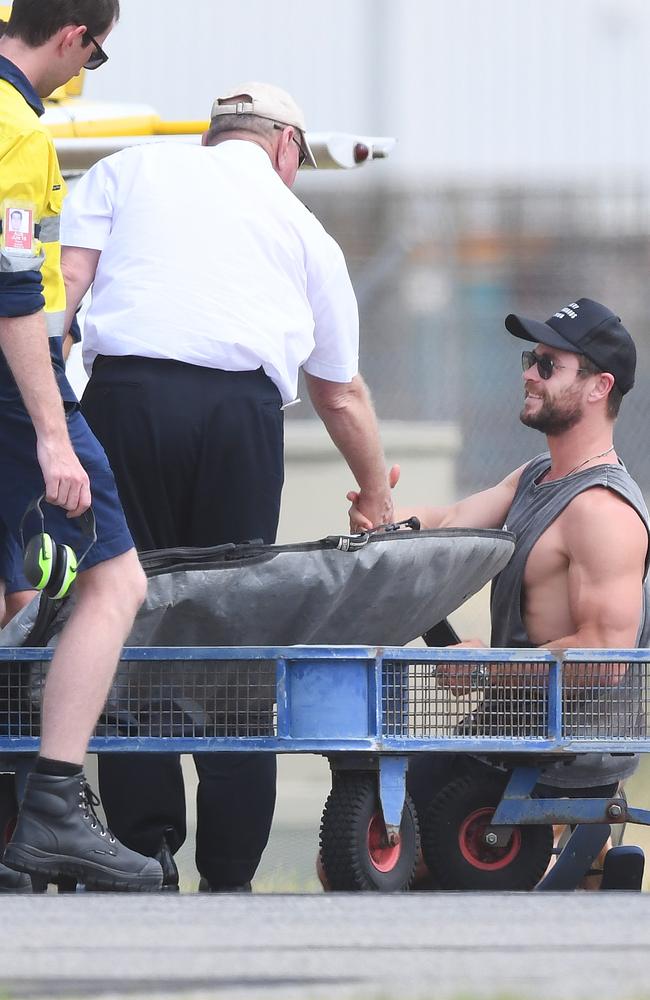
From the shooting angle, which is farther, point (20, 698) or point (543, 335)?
point (543, 335)

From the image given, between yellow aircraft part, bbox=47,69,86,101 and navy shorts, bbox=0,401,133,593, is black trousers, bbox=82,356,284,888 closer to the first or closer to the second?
navy shorts, bbox=0,401,133,593

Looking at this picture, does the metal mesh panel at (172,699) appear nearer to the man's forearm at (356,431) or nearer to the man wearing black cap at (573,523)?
the man wearing black cap at (573,523)

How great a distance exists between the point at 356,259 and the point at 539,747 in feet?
22.0

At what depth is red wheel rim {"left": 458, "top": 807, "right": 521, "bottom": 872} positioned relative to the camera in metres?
3.88

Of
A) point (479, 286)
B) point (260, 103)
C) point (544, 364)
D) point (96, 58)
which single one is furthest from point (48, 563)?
point (479, 286)

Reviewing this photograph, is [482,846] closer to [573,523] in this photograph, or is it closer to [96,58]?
[573,523]

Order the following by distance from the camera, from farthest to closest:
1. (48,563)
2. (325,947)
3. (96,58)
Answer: (96,58), (48,563), (325,947)

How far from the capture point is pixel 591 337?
4.29 meters

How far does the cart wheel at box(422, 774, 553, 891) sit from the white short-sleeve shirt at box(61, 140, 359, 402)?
0.99 m

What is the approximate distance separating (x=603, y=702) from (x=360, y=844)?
0.59 meters

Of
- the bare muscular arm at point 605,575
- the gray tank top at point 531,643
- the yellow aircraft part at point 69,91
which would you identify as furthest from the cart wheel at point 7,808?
the yellow aircraft part at point 69,91

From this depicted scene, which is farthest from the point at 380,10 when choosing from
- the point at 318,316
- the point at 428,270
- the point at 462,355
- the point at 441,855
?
the point at 441,855

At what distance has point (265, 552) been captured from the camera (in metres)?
3.50

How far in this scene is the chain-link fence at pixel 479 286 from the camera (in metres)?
8.75
